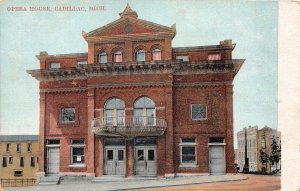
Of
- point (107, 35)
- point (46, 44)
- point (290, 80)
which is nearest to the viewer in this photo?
point (290, 80)

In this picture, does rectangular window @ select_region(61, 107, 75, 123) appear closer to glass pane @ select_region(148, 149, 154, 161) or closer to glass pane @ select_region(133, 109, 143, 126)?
glass pane @ select_region(133, 109, 143, 126)

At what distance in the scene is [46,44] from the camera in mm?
12531

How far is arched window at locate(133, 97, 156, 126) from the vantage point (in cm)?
1391

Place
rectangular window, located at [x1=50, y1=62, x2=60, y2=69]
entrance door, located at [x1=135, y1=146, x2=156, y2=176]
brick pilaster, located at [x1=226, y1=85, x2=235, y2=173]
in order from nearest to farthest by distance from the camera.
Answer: brick pilaster, located at [x1=226, y1=85, x2=235, y2=173], rectangular window, located at [x1=50, y1=62, x2=60, y2=69], entrance door, located at [x1=135, y1=146, x2=156, y2=176]

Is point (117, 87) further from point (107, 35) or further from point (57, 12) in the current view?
point (57, 12)

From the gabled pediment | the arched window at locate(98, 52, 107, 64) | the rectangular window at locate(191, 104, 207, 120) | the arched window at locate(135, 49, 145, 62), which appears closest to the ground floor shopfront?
the rectangular window at locate(191, 104, 207, 120)

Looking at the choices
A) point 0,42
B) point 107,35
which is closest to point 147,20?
point 107,35

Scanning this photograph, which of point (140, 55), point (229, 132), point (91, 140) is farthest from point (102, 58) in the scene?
point (229, 132)

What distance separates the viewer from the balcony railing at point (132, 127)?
13.7 meters

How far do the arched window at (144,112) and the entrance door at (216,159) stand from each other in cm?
196

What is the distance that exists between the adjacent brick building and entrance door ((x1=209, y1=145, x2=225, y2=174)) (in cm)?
3

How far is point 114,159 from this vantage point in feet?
46.8

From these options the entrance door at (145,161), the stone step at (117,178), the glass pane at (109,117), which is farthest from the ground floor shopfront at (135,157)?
the glass pane at (109,117)

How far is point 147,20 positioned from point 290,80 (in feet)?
13.1
